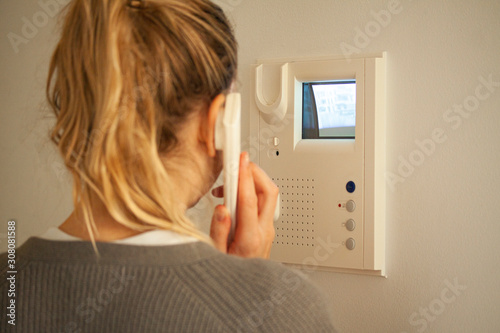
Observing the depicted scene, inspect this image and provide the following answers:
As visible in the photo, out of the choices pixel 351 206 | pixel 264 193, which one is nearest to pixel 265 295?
pixel 264 193

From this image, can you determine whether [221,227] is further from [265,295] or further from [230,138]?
[265,295]

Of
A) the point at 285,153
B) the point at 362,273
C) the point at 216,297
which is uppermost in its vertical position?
the point at 285,153

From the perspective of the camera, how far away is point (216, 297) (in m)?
0.55

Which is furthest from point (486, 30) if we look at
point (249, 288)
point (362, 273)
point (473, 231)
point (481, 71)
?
point (249, 288)

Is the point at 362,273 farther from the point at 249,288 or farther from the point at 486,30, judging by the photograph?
the point at 249,288

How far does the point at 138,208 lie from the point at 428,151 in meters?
0.84

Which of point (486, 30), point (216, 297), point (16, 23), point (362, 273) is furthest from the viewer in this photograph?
point (16, 23)

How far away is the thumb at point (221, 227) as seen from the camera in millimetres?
810

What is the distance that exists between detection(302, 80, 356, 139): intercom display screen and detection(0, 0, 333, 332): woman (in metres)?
0.68

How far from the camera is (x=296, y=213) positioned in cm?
134

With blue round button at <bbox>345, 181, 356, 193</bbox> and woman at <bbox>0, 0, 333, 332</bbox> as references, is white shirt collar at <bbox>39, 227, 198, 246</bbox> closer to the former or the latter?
woman at <bbox>0, 0, 333, 332</bbox>

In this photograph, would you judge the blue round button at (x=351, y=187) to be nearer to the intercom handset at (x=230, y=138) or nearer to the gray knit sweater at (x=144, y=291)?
the intercom handset at (x=230, y=138)

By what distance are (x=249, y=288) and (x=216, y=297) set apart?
1.6 inches

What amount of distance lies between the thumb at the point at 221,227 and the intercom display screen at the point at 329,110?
57 cm
